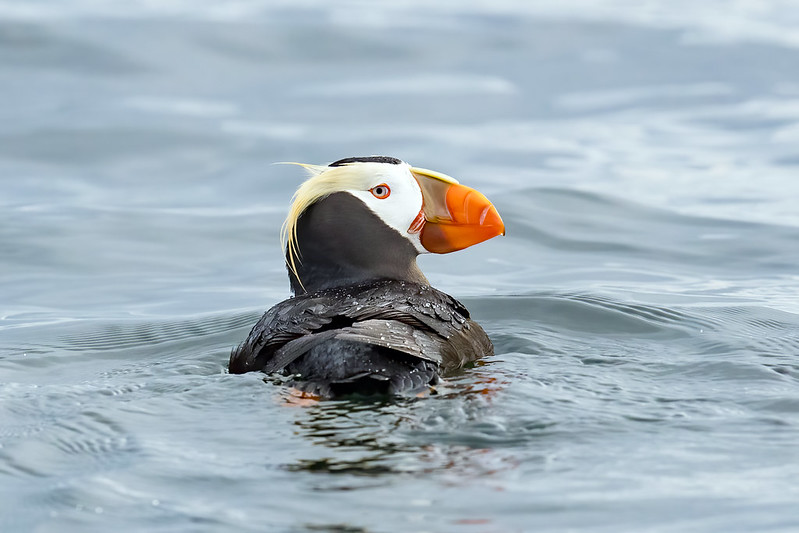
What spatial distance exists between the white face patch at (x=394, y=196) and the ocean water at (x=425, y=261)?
0.83 m

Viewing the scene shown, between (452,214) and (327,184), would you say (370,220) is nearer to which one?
(327,184)

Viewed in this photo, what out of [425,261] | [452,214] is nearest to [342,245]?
[452,214]

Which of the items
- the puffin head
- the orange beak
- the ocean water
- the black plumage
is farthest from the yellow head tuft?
the ocean water

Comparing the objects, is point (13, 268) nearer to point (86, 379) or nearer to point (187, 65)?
point (86, 379)

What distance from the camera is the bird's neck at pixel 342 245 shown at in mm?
5309

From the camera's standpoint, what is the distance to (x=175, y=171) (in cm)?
1160

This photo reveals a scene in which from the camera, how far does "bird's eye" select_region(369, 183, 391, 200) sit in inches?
209

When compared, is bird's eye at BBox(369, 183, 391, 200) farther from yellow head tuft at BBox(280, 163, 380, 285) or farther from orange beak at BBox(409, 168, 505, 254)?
orange beak at BBox(409, 168, 505, 254)

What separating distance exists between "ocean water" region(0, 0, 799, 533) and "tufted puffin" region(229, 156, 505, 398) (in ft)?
0.69

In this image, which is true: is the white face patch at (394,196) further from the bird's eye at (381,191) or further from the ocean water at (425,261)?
the ocean water at (425,261)

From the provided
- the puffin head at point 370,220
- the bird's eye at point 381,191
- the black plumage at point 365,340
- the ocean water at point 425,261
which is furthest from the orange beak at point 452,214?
the ocean water at point 425,261

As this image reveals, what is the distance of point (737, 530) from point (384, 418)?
131cm

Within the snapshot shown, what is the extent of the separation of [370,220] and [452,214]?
0.38m

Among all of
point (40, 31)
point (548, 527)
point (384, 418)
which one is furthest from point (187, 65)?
point (548, 527)
